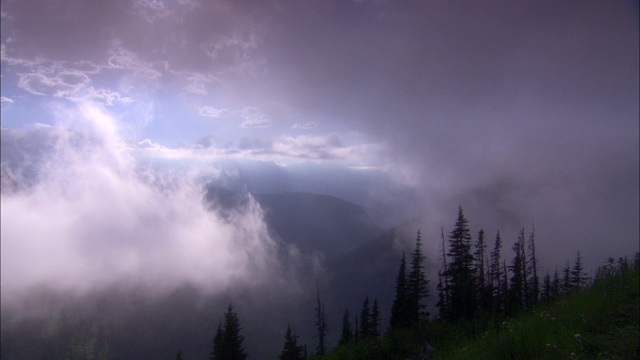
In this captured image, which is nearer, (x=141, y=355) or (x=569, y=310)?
(x=569, y=310)

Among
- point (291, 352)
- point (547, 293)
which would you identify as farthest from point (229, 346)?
point (547, 293)

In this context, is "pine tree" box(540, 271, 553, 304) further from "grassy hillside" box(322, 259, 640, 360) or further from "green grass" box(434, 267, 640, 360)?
"green grass" box(434, 267, 640, 360)

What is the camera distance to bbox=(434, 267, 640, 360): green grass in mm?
4227

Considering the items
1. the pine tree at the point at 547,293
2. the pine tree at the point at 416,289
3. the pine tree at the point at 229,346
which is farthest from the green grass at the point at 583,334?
the pine tree at the point at 229,346

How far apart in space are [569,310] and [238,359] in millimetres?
33979

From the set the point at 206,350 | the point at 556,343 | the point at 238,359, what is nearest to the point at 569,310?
the point at 556,343

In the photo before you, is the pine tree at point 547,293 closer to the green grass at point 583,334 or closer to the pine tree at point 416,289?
the green grass at point 583,334

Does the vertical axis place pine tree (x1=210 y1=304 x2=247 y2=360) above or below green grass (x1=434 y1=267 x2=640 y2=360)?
below

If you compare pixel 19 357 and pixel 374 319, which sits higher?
pixel 374 319

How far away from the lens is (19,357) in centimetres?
16162

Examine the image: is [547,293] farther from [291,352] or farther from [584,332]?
[584,332]

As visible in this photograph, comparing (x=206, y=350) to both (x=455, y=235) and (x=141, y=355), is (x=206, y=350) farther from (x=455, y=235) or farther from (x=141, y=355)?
(x=455, y=235)

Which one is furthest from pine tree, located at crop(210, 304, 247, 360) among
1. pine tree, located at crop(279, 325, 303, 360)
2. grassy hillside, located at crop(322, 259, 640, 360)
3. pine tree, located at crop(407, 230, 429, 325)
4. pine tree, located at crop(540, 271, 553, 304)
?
grassy hillside, located at crop(322, 259, 640, 360)

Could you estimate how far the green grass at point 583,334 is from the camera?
4227mm
